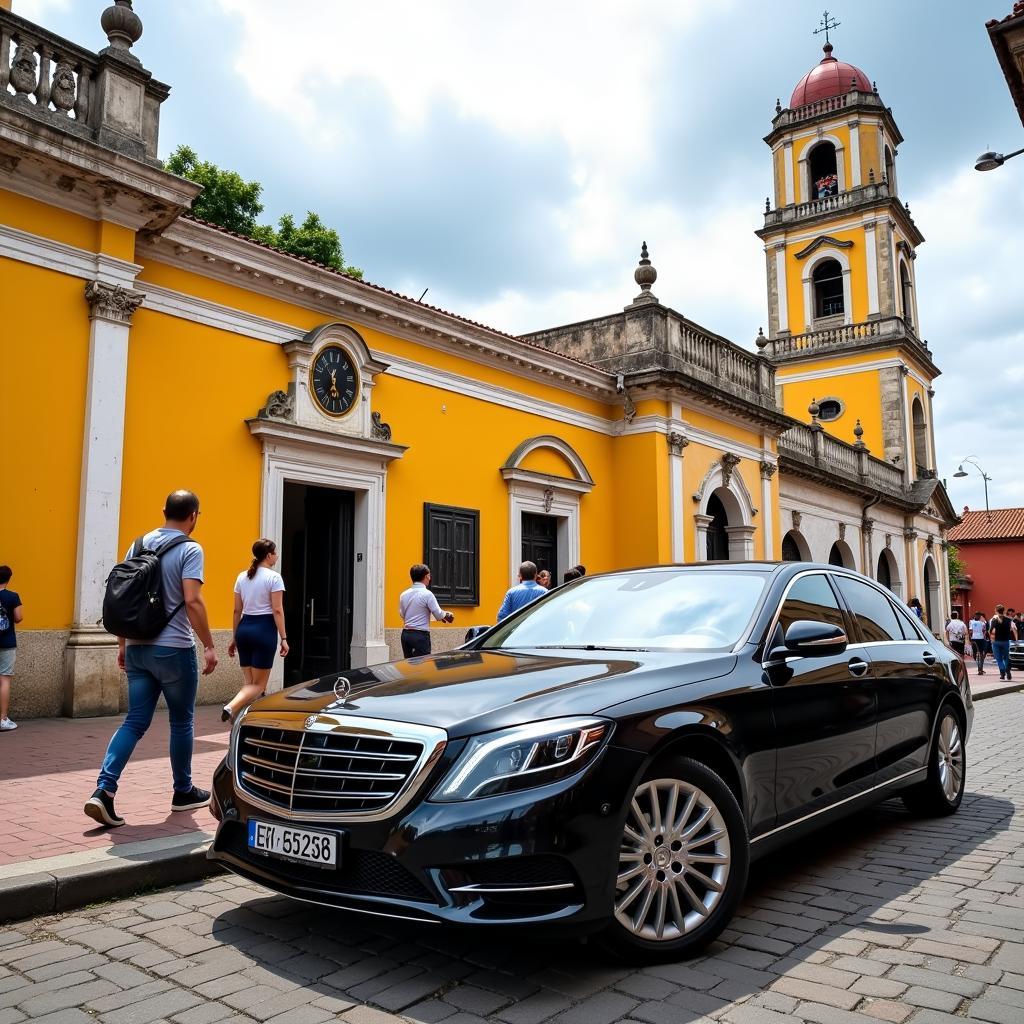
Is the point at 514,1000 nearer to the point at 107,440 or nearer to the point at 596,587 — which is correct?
the point at 596,587

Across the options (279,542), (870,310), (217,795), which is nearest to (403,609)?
(279,542)

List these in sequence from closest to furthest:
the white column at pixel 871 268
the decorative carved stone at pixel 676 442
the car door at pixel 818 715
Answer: the car door at pixel 818 715, the decorative carved stone at pixel 676 442, the white column at pixel 871 268

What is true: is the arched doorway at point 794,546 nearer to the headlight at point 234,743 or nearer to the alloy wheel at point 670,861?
the alloy wheel at point 670,861

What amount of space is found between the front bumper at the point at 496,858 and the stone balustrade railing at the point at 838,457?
68.9 ft

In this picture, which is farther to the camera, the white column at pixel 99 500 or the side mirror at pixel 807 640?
the white column at pixel 99 500

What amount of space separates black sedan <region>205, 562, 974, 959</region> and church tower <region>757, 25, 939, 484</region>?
3021 centimetres

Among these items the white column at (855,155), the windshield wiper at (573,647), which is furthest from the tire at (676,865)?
the white column at (855,155)

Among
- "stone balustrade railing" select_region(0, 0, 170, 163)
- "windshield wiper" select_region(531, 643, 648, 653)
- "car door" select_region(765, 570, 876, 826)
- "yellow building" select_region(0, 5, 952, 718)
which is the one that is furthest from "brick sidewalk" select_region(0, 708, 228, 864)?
"stone balustrade railing" select_region(0, 0, 170, 163)

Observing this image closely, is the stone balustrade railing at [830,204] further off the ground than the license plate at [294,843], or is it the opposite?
the stone balustrade railing at [830,204]

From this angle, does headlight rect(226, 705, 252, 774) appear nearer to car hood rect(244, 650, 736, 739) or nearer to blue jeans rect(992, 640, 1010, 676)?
car hood rect(244, 650, 736, 739)

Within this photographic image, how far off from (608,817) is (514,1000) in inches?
25.8

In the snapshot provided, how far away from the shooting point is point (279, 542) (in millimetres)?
11195

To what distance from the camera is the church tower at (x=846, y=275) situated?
33344mm

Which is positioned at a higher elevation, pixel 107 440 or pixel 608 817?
pixel 107 440
